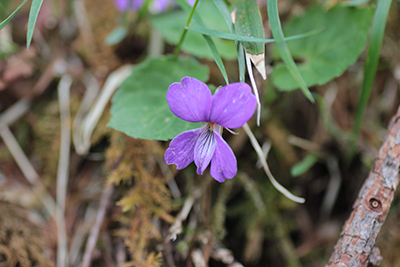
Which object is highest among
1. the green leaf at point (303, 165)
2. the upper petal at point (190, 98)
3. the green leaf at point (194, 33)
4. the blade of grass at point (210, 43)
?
the blade of grass at point (210, 43)

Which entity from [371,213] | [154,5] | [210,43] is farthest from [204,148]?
[154,5]

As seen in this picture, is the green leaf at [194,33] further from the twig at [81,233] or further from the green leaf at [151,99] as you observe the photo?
the twig at [81,233]

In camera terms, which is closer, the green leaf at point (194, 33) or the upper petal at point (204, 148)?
the upper petal at point (204, 148)

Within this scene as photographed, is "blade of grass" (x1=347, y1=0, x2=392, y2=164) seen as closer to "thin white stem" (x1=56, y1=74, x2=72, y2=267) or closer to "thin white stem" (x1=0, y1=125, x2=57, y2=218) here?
"thin white stem" (x1=56, y1=74, x2=72, y2=267)

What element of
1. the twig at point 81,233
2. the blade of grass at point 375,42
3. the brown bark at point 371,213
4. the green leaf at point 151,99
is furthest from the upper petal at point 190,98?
the twig at point 81,233

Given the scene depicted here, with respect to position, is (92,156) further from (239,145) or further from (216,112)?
(216,112)

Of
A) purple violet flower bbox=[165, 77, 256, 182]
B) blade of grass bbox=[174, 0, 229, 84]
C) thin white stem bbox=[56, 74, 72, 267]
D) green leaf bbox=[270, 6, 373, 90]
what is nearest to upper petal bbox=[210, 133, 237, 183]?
purple violet flower bbox=[165, 77, 256, 182]
